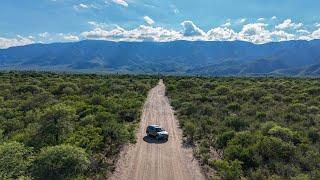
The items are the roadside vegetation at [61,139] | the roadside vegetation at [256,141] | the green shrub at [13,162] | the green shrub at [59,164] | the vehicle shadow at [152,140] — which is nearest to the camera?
the green shrub at [13,162]

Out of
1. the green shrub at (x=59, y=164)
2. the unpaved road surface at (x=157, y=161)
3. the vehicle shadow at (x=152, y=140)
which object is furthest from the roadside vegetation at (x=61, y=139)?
the vehicle shadow at (x=152, y=140)

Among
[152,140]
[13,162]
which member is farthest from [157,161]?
[13,162]

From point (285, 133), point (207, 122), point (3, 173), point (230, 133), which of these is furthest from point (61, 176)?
point (207, 122)

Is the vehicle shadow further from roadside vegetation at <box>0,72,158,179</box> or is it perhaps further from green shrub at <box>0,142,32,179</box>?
green shrub at <box>0,142,32,179</box>

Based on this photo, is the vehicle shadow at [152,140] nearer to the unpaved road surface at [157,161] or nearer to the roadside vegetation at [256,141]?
the unpaved road surface at [157,161]

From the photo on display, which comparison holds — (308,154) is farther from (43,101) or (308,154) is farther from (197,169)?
(43,101)

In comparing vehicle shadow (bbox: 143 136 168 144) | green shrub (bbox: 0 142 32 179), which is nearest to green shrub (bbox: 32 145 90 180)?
green shrub (bbox: 0 142 32 179)

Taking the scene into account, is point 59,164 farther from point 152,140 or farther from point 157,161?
point 152,140

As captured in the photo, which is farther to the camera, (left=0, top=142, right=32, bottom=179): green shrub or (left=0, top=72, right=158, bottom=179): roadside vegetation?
(left=0, top=72, right=158, bottom=179): roadside vegetation

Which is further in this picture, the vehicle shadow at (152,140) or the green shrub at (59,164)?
the vehicle shadow at (152,140)

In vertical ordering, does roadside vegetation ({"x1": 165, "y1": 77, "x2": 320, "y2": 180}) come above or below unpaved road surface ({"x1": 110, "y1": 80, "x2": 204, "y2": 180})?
above

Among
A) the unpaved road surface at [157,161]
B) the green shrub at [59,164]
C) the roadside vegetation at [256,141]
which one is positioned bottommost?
the unpaved road surface at [157,161]
